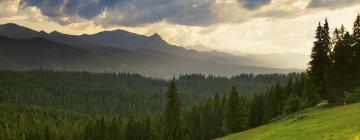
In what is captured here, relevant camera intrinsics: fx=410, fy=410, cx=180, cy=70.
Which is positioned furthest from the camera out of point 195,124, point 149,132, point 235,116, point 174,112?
point 195,124

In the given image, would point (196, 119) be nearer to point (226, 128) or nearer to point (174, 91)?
point (226, 128)

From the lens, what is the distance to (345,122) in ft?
135

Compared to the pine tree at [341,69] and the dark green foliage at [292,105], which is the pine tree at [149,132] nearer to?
the dark green foliage at [292,105]

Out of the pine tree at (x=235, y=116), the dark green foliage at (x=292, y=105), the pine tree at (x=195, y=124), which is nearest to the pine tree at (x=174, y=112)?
the pine tree at (x=235, y=116)

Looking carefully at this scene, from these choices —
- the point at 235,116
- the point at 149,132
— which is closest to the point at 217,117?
the point at 149,132

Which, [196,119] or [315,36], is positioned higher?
[315,36]

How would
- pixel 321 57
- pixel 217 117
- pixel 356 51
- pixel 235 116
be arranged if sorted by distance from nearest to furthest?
pixel 356 51 → pixel 321 57 → pixel 235 116 → pixel 217 117

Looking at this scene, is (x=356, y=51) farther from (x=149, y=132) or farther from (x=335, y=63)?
(x=149, y=132)

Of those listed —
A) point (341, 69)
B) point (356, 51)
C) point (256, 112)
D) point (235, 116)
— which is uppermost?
point (356, 51)

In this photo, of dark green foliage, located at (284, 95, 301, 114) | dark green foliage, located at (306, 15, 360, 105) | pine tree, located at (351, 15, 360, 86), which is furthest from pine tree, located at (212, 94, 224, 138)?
pine tree, located at (351, 15, 360, 86)

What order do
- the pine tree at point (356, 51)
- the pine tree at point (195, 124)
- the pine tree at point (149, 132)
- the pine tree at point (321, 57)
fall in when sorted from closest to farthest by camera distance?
the pine tree at point (356, 51) < the pine tree at point (321, 57) < the pine tree at point (149, 132) < the pine tree at point (195, 124)

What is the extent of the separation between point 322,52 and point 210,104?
216ft

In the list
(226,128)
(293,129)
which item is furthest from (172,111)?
(293,129)

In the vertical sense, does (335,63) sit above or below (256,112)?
above
